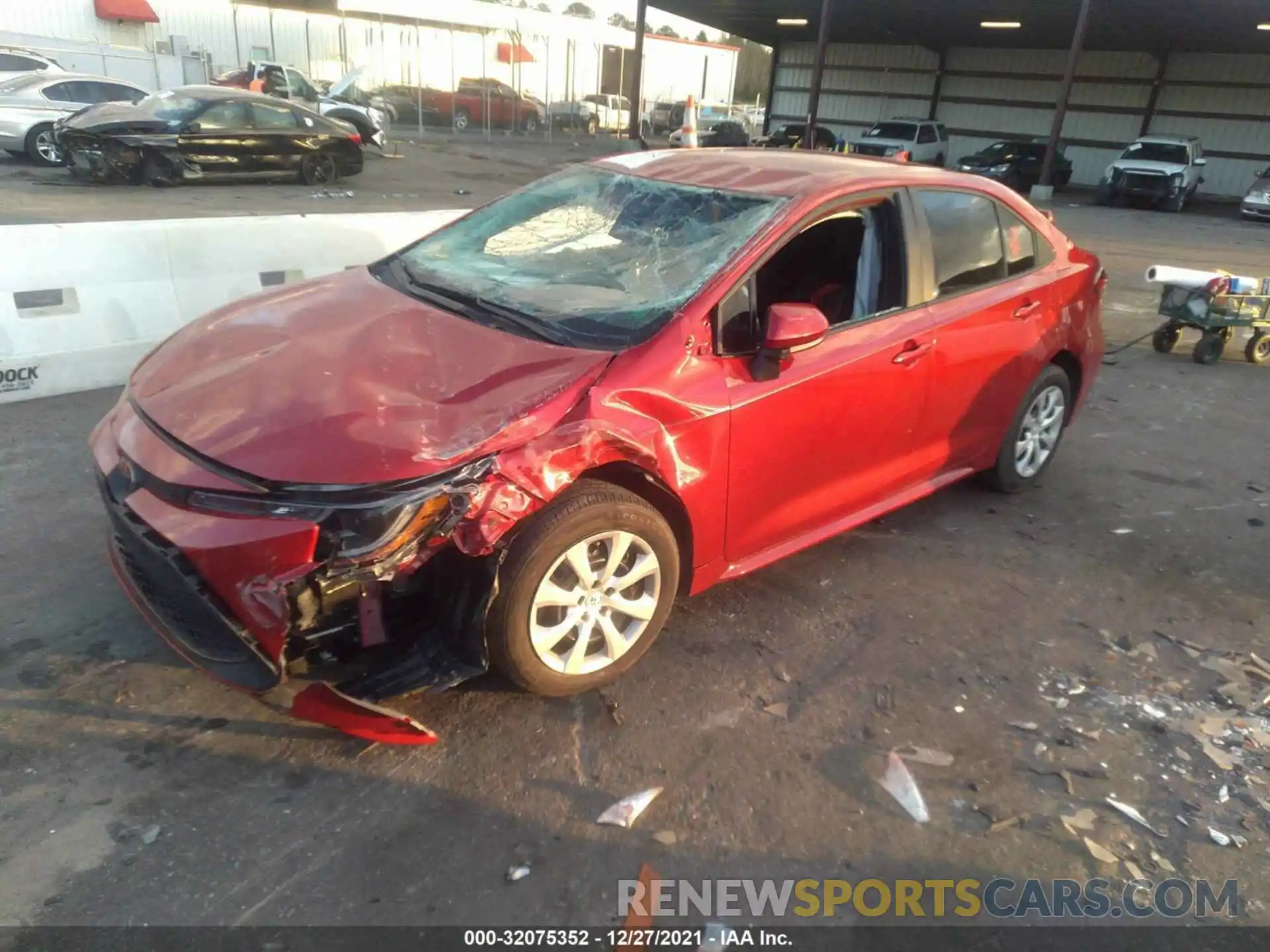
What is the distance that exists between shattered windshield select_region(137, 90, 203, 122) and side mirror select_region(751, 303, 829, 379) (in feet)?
46.2

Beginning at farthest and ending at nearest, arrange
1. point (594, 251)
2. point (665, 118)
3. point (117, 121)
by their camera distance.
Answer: point (665, 118), point (117, 121), point (594, 251)

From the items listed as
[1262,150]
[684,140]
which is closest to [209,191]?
[684,140]

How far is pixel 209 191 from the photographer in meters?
14.0

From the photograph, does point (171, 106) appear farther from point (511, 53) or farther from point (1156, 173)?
point (511, 53)

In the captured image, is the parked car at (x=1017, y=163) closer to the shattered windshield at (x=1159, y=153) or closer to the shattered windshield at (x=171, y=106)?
the shattered windshield at (x=1159, y=153)

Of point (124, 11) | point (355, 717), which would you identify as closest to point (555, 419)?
point (355, 717)

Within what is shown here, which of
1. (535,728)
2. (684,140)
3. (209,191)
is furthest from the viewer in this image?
(209,191)

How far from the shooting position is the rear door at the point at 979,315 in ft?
12.6

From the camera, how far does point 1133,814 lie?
2670 millimetres

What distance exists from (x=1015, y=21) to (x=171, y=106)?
23.1m

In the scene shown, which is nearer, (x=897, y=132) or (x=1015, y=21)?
(x=1015, y=21)

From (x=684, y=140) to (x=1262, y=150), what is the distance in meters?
27.7

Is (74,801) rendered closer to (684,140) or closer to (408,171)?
(684,140)

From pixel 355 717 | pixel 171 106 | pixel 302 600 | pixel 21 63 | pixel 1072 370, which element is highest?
pixel 21 63
